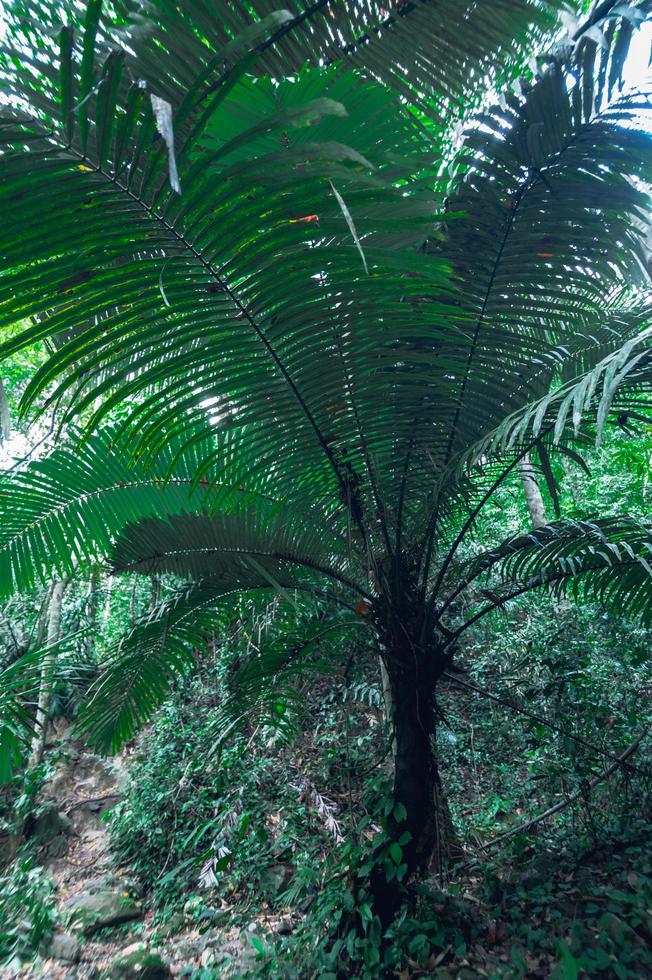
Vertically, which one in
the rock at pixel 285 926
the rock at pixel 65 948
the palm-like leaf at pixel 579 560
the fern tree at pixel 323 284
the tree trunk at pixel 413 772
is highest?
the fern tree at pixel 323 284

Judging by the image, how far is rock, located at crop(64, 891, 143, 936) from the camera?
12.5 feet

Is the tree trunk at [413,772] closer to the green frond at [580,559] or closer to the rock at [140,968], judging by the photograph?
the green frond at [580,559]

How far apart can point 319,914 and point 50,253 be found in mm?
2911

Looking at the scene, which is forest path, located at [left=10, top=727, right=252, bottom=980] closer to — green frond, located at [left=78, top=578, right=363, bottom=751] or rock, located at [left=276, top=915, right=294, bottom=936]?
rock, located at [left=276, top=915, right=294, bottom=936]

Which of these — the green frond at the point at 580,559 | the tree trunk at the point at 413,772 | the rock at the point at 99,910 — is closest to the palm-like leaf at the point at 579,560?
the green frond at the point at 580,559

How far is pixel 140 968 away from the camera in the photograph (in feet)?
10.0

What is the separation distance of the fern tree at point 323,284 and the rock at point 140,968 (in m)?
1.44

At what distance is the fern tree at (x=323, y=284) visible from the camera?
1124 mm

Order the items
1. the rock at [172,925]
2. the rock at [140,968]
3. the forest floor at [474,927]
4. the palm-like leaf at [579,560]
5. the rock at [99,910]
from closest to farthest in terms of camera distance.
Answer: the forest floor at [474,927] < the palm-like leaf at [579,560] < the rock at [140,968] < the rock at [172,925] < the rock at [99,910]

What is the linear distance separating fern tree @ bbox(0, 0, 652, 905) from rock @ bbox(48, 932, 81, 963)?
191 cm

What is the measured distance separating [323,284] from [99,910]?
4.54 meters

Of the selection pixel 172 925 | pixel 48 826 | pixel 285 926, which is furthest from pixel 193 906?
pixel 48 826

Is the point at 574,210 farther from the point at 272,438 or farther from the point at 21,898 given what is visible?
the point at 21,898

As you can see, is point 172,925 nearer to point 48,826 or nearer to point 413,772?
point 413,772
